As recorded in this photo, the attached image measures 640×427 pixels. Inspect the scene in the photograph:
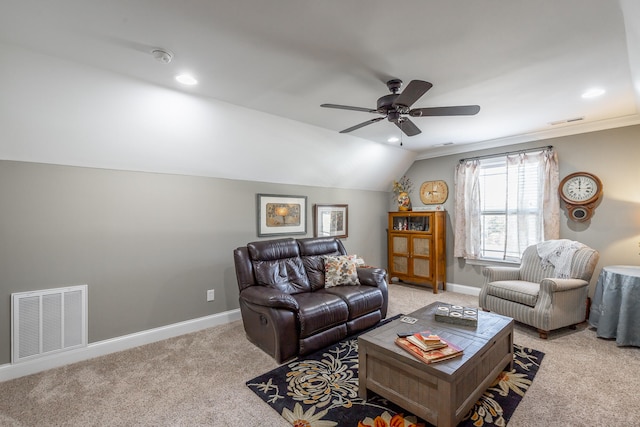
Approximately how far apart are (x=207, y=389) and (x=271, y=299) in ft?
2.66

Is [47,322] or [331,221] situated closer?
[47,322]

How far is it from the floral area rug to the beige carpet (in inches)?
3.1

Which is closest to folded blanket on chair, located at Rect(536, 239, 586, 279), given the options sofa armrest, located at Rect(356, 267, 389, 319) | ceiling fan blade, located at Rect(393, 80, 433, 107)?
sofa armrest, located at Rect(356, 267, 389, 319)

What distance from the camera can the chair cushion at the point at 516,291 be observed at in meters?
3.20

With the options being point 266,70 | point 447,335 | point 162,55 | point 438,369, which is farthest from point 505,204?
point 162,55

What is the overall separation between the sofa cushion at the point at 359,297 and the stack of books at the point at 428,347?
1.07 meters

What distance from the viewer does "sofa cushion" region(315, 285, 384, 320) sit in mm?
3068

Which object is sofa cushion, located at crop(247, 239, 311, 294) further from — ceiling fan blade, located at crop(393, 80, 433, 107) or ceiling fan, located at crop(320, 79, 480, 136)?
ceiling fan blade, located at crop(393, 80, 433, 107)

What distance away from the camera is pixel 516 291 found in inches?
131

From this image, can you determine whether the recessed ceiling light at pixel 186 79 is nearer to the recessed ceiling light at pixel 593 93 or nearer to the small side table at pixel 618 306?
the recessed ceiling light at pixel 593 93

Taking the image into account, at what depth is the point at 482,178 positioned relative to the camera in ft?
15.4

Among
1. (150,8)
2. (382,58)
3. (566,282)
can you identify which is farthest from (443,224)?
(150,8)

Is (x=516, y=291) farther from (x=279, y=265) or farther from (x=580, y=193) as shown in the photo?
(x=279, y=265)

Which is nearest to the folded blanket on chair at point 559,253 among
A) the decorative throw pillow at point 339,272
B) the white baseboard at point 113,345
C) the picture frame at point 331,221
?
the decorative throw pillow at point 339,272
